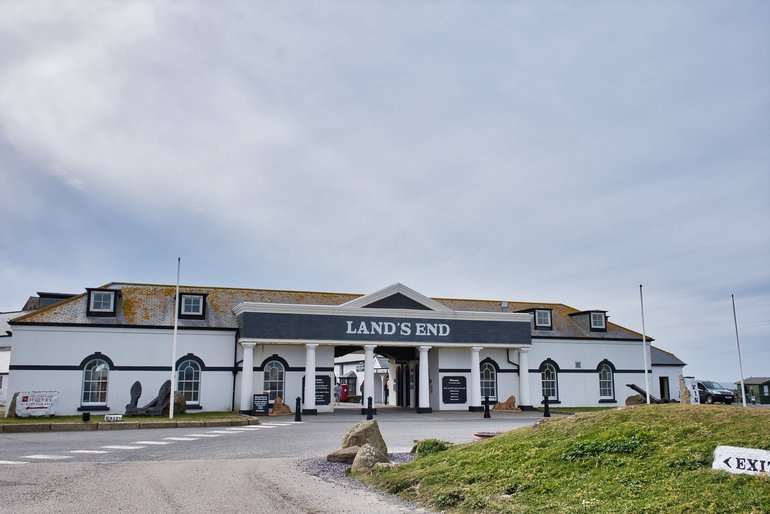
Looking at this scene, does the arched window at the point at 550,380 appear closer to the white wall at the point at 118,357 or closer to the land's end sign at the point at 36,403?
the white wall at the point at 118,357

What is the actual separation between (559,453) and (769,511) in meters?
3.73

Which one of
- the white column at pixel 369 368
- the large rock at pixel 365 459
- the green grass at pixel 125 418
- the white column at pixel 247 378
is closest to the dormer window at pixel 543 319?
the white column at pixel 369 368

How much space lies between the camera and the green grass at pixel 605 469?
26.8 ft

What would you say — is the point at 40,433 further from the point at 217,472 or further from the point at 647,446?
the point at 647,446

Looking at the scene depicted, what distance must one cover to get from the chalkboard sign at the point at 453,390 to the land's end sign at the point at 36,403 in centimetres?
1807

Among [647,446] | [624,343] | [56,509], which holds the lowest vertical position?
[56,509]

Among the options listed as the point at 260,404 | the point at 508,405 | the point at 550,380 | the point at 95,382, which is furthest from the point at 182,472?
the point at 550,380

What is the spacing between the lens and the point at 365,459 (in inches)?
506

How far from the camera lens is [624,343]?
1555 inches

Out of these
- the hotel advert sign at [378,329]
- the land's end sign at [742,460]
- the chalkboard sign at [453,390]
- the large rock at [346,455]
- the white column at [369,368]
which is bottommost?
the large rock at [346,455]

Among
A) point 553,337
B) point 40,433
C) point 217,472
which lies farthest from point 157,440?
point 553,337

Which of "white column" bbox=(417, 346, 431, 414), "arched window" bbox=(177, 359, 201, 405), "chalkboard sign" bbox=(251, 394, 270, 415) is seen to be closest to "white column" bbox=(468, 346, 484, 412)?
"white column" bbox=(417, 346, 431, 414)

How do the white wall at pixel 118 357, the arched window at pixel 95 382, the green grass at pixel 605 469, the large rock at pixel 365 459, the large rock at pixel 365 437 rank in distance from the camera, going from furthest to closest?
1. the arched window at pixel 95 382
2. the white wall at pixel 118 357
3. the large rock at pixel 365 437
4. the large rock at pixel 365 459
5. the green grass at pixel 605 469

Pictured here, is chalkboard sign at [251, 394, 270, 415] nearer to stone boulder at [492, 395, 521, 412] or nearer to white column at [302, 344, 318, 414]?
white column at [302, 344, 318, 414]
